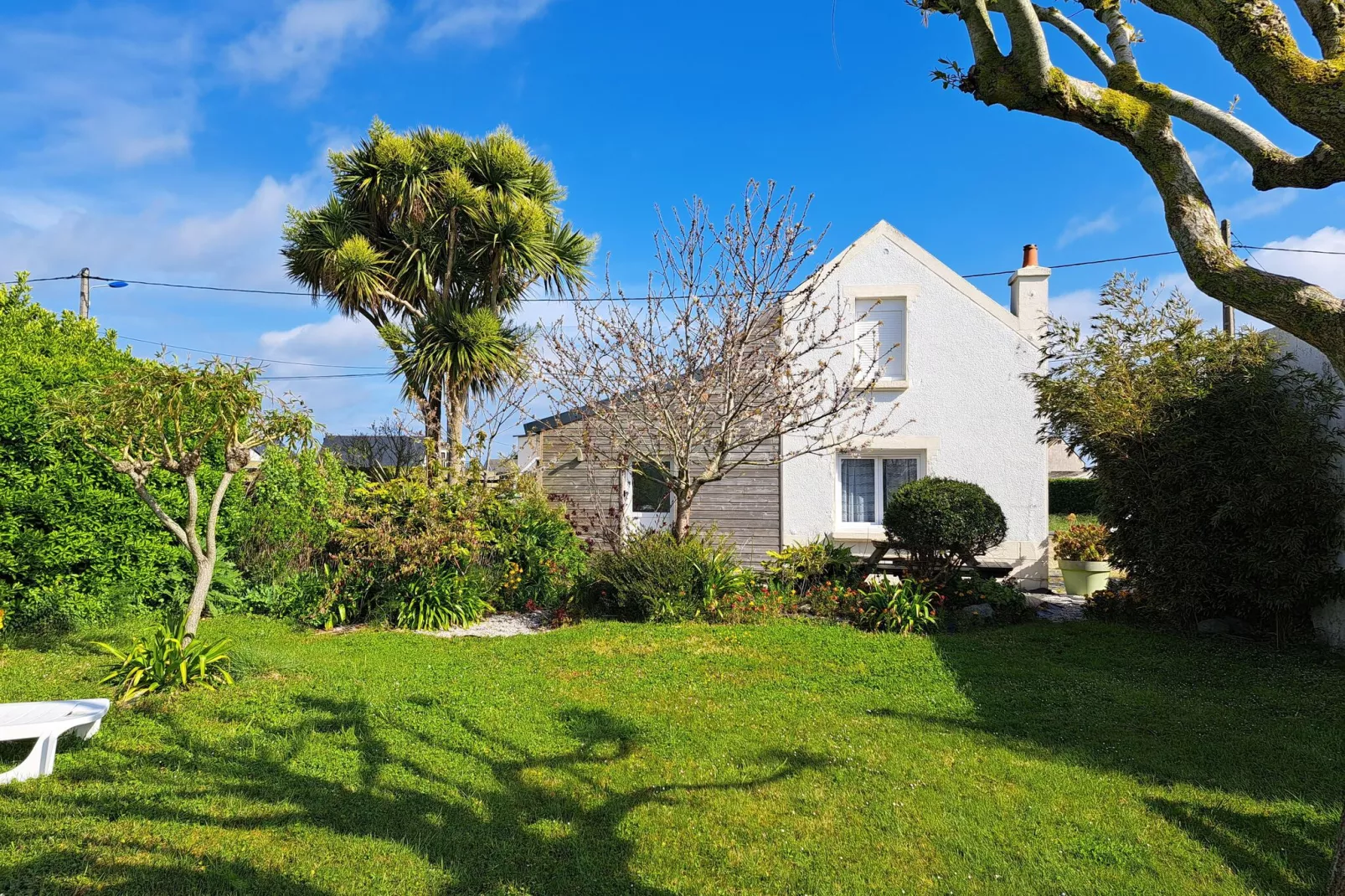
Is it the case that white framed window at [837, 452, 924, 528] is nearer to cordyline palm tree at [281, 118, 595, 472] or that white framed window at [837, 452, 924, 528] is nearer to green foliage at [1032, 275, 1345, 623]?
green foliage at [1032, 275, 1345, 623]

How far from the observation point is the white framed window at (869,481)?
1315cm

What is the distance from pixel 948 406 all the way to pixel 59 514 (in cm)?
1212

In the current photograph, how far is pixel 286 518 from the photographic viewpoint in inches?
385

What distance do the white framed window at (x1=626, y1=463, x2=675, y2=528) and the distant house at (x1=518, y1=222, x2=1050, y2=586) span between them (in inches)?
2.4

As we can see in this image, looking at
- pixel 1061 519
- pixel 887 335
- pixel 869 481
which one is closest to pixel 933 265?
pixel 887 335

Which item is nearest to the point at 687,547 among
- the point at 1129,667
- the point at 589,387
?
the point at 589,387

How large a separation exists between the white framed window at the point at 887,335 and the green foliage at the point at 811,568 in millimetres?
3730

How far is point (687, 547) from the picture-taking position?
32.0 ft

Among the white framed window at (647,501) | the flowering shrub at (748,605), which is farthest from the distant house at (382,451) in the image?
the flowering shrub at (748,605)

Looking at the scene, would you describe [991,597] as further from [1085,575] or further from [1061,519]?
[1061,519]

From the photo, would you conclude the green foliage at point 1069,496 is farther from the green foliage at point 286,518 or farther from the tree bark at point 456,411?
the green foliage at point 286,518

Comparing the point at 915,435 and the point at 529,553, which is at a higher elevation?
the point at 915,435

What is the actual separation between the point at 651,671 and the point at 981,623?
15.6 feet

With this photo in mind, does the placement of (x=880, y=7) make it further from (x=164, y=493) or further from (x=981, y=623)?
(x=164, y=493)
